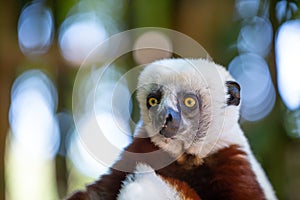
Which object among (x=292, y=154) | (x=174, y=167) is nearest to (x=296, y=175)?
(x=292, y=154)

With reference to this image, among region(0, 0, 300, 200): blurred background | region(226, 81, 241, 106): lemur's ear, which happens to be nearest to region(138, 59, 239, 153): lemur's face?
region(226, 81, 241, 106): lemur's ear

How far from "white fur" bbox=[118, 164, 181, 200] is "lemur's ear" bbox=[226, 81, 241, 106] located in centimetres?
19

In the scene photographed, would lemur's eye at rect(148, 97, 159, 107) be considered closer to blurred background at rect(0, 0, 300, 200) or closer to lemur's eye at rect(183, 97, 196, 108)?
lemur's eye at rect(183, 97, 196, 108)

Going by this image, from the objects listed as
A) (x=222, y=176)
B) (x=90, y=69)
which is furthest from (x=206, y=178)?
(x=90, y=69)

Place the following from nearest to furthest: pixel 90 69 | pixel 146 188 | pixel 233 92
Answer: pixel 146 188 < pixel 233 92 < pixel 90 69

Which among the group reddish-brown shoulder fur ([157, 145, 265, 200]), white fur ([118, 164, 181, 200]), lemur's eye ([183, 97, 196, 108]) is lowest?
reddish-brown shoulder fur ([157, 145, 265, 200])

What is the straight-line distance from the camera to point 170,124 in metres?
0.67

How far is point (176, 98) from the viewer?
0.74 metres

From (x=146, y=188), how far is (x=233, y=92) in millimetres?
224

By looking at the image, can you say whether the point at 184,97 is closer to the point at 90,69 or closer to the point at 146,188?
the point at 146,188

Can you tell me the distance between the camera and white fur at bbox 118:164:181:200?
2.12 feet

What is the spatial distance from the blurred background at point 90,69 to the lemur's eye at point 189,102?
0.23 m

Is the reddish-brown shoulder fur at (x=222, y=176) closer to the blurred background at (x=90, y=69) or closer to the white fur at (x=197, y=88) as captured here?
the white fur at (x=197, y=88)

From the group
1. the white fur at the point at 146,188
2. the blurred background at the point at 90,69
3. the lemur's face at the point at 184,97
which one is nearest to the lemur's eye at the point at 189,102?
the lemur's face at the point at 184,97
